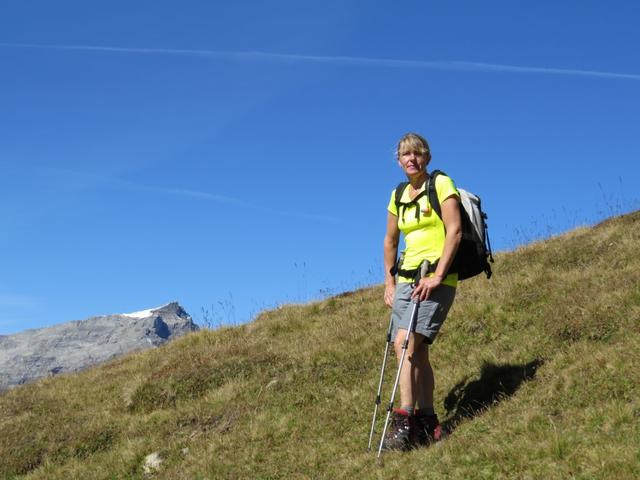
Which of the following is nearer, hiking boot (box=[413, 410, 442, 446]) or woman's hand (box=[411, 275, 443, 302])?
woman's hand (box=[411, 275, 443, 302])

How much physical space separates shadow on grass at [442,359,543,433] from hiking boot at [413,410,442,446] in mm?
410

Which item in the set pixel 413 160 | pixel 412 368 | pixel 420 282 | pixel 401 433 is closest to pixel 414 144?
pixel 413 160

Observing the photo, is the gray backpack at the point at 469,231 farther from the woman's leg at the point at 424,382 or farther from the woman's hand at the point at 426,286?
the woman's leg at the point at 424,382

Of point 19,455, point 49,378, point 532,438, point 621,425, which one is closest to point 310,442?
point 532,438

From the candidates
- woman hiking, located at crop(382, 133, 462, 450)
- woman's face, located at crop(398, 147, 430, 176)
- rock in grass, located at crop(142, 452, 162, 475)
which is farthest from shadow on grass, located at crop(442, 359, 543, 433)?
rock in grass, located at crop(142, 452, 162, 475)

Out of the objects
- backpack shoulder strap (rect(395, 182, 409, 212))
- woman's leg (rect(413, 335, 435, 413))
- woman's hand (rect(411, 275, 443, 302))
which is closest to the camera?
woman's hand (rect(411, 275, 443, 302))

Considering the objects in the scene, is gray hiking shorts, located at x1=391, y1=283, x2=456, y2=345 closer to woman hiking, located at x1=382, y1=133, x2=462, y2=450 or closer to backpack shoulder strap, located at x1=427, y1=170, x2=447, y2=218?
woman hiking, located at x1=382, y1=133, x2=462, y2=450

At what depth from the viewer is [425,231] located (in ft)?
25.3

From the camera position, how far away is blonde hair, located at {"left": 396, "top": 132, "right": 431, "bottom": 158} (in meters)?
7.73

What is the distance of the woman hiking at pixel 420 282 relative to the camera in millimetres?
7445

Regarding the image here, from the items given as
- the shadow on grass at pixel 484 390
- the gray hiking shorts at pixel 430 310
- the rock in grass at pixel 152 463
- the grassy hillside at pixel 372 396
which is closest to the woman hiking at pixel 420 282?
the gray hiking shorts at pixel 430 310

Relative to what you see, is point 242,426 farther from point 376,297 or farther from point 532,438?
point 376,297

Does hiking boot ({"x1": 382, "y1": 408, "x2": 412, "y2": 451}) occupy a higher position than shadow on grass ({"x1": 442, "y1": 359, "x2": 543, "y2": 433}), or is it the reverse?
shadow on grass ({"x1": 442, "y1": 359, "x2": 543, "y2": 433})

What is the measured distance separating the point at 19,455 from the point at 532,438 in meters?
8.77
